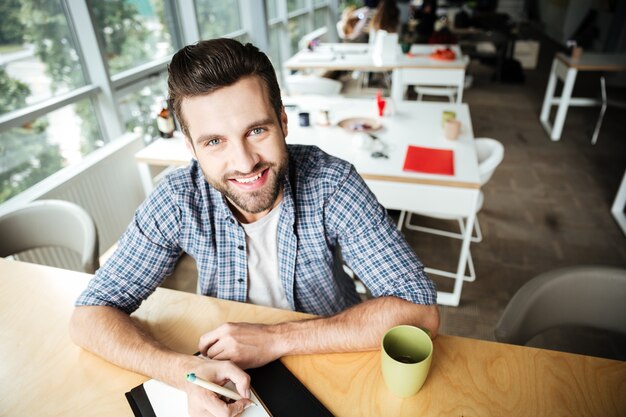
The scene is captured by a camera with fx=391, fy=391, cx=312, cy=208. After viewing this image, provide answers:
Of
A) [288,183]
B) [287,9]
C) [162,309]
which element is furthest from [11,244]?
[287,9]

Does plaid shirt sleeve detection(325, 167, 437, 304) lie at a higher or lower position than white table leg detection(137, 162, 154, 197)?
higher

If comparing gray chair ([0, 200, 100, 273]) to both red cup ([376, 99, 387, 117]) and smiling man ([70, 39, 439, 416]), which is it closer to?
smiling man ([70, 39, 439, 416])

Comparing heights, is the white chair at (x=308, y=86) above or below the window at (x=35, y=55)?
below

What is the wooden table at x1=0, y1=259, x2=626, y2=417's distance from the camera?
0.79 m

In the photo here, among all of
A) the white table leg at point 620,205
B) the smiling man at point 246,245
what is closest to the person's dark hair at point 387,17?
the white table leg at point 620,205

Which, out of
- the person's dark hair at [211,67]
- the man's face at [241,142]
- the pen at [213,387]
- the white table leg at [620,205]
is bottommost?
the white table leg at [620,205]

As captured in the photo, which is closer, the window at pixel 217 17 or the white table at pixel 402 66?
the white table at pixel 402 66

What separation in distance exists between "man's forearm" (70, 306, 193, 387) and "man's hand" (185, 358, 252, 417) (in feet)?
0.15

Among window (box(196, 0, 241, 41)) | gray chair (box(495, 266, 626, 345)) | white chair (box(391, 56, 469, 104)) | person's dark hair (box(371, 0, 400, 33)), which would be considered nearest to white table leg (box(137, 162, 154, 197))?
gray chair (box(495, 266, 626, 345))

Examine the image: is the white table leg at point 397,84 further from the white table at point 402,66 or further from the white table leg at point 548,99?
the white table leg at point 548,99

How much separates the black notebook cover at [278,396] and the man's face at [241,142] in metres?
0.42

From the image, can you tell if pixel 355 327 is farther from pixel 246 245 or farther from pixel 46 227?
pixel 46 227

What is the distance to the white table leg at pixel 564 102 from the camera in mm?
3950

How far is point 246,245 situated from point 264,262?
0.08m
